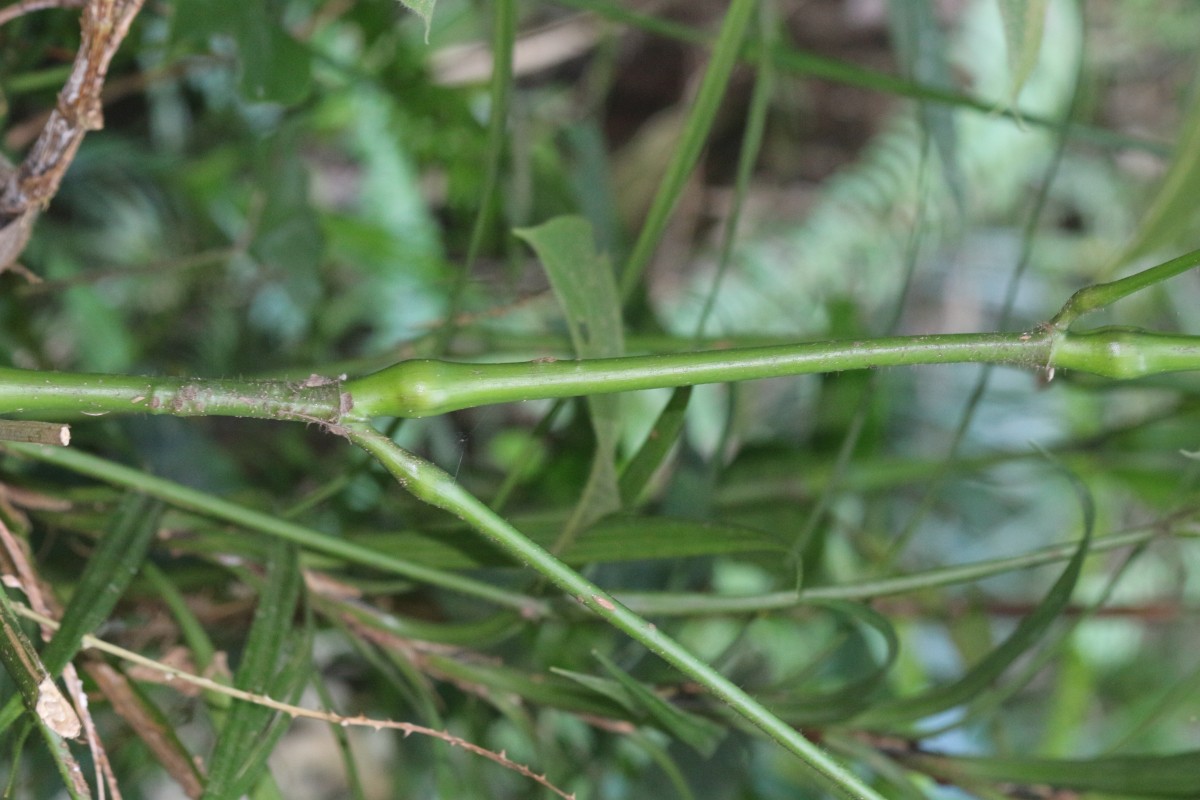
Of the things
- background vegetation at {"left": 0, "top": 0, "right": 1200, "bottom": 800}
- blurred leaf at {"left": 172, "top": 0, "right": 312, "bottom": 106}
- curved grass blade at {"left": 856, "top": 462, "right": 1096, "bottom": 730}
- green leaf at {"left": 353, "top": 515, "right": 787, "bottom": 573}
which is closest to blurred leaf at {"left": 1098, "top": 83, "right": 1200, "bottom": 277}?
background vegetation at {"left": 0, "top": 0, "right": 1200, "bottom": 800}

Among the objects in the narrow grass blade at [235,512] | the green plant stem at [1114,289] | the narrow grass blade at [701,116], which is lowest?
the narrow grass blade at [235,512]

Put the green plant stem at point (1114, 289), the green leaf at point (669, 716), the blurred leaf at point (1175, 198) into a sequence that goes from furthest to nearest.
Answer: the blurred leaf at point (1175, 198), the green leaf at point (669, 716), the green plant stem at point (1114, 289)

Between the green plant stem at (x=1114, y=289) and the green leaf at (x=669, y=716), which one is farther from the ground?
the green plant stem at (x=1114, y=289)

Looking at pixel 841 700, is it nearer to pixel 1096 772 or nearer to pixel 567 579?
pixel 1096 772

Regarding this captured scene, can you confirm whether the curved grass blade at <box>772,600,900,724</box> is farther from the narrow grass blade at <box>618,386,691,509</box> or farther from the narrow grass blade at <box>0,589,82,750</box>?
the narrow grass blade at <box>0,589,82,750</box>

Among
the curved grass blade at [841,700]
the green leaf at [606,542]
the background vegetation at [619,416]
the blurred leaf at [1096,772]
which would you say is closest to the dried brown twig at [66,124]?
the background vegetation at [619,416]

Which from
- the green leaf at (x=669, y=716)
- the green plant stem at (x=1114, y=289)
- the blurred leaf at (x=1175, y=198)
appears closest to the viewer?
the green plant stem at (x=1114, y=289)

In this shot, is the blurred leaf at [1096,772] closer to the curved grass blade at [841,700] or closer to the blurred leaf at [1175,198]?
the curved grass blade at [841,700]
